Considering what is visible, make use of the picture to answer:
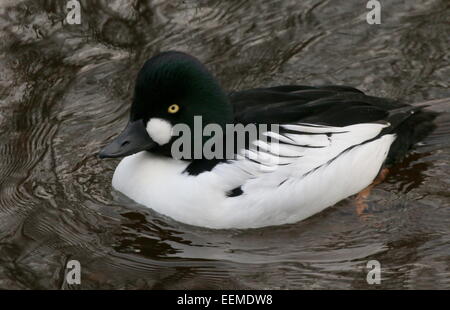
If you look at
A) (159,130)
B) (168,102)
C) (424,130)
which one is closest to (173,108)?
(168,102)

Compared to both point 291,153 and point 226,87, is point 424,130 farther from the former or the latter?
point 226,87

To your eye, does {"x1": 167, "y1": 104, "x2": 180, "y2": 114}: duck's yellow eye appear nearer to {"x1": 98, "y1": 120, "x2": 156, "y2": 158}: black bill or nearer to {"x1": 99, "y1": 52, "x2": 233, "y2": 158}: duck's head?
{"x1": 99, "y1": 52, "x2": 233, "y2": 158}: duck's head

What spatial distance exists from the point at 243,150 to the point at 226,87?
2207 mm

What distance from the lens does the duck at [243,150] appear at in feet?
23.6

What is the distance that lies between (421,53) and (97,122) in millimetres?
3406

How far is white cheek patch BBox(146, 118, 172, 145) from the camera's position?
7276 millimetres

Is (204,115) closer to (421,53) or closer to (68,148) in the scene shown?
(68,148)

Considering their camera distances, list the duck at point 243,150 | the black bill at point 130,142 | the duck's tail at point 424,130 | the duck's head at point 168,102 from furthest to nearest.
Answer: the duck's tail at point 424,130 → the black bill at point 130,142 → the duck at point 243,150 → the duck's head at point 168,102

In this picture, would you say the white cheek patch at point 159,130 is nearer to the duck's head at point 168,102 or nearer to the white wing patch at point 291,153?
the duck's head at point 168,102

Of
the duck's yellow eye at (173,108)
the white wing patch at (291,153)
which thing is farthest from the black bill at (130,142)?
the white wing patch at (291,153)

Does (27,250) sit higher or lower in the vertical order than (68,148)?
lower

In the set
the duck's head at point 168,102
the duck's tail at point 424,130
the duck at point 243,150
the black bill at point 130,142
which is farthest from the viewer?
the duck's tail at point 424,130

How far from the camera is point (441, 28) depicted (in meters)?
9.79

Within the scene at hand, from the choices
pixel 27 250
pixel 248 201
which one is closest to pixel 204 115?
pixel 248 201
